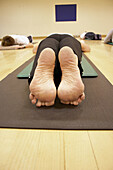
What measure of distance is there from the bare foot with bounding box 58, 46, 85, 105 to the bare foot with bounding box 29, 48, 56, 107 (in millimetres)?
56

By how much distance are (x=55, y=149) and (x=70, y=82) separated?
0.37m

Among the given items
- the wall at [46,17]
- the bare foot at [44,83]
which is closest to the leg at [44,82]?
the bare foot at [44,83]

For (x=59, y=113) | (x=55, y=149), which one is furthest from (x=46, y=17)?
(x=55, y=149)

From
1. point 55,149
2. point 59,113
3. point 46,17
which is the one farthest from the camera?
point 46,17

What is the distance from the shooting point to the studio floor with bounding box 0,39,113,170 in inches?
20.2

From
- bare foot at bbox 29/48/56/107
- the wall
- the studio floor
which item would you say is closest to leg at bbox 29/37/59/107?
bare foot at bbox 29/48/56/107

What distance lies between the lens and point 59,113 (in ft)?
2.65

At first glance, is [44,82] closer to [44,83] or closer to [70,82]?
[44,83]

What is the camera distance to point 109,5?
683 centimetres

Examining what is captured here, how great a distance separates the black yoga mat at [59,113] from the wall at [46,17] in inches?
262

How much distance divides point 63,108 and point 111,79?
0.70 metres

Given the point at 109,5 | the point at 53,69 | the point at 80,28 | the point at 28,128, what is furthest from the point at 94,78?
the point at 109,5

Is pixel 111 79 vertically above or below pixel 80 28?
below

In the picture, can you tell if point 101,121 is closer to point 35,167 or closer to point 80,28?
point 35,167
